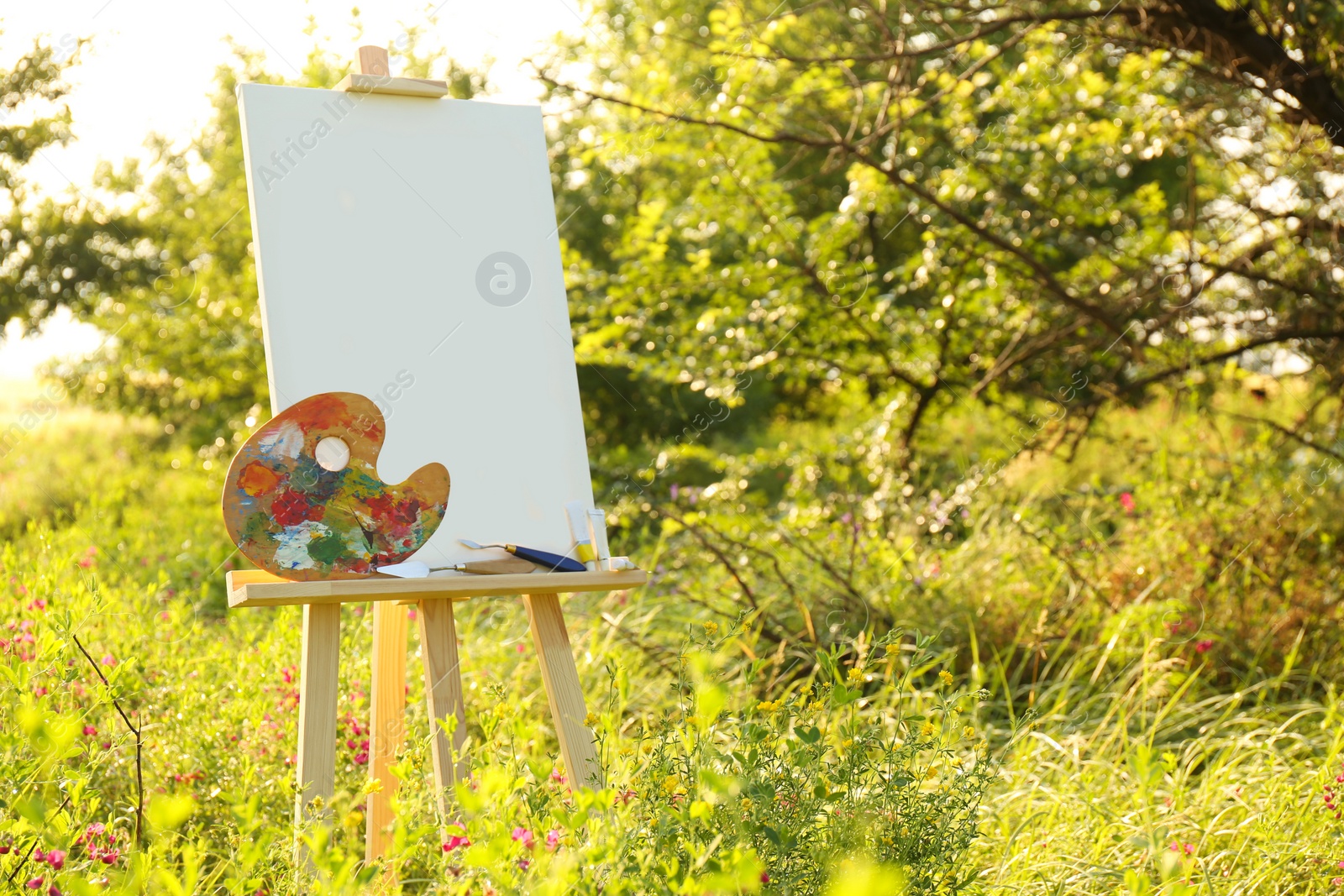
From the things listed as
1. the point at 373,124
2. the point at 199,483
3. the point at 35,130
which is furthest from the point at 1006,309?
the point at 35,130

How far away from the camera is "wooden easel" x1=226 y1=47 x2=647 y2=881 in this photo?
182 cm

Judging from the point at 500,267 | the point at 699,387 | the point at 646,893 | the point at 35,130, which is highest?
the point at 35,130

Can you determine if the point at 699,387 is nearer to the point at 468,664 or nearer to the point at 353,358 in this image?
the point at 468,664

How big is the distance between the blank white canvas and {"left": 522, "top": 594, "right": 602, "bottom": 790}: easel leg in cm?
13

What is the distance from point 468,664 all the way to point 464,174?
1438 mm

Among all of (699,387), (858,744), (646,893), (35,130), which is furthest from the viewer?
(35,130)

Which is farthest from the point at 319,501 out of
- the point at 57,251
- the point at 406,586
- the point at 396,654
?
the point at 57,251

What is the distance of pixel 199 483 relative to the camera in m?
6.30

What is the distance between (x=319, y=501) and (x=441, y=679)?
0.40 metres

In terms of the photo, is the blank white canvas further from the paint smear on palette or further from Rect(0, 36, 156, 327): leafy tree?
Rect(0, 36, 156, 327): leafy tree

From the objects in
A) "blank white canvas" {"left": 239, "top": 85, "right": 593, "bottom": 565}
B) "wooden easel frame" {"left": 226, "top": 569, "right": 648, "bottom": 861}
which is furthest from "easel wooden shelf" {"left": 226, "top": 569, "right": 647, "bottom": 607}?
"blank white canvas" {"left": 239, "top": 85, "right": 593, "bottom": 565}

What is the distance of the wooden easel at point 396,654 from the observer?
1.82 m

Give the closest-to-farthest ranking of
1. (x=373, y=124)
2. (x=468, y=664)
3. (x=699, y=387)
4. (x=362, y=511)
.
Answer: (x=362, y=511), (x=373, y=124), (x=468, y=664), (x=699, y=387)

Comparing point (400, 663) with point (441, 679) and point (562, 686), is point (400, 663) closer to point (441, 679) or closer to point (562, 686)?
point (441, 679)
